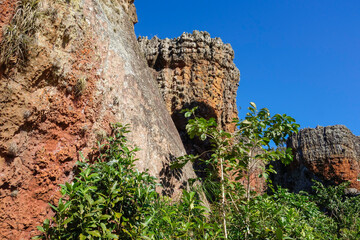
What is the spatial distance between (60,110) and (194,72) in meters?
9.51

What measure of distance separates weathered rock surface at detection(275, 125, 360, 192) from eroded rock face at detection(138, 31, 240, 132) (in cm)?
348

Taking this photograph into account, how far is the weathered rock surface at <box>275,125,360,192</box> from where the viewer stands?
1244 centimetres

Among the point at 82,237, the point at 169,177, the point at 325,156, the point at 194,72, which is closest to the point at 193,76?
the point at 194,72

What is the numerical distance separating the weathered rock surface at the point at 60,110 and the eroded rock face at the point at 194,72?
290 inches

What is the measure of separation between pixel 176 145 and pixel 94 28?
2451 mm

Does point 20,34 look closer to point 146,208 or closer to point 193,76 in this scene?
point 146,208

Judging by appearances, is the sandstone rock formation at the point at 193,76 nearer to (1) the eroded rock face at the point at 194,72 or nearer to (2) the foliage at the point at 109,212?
(1) the eroded rock face at the point at 194,72

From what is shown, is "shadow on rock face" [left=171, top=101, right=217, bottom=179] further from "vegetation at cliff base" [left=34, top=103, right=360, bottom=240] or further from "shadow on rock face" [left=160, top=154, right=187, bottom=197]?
"vegetation at cliff base" [left=34, top=103, right=360, bottom=240]

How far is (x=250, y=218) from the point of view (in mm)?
3479

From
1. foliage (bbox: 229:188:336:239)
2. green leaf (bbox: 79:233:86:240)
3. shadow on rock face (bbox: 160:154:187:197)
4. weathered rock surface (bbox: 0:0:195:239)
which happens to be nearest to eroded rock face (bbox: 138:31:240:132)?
shadow on rock face (bbox: 160:154:187:197)

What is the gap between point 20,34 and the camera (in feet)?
10.4

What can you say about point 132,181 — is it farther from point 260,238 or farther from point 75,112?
point 260,238

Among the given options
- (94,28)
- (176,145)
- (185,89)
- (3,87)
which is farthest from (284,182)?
(3,87)

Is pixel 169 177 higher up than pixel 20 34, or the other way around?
pixel 20 34
